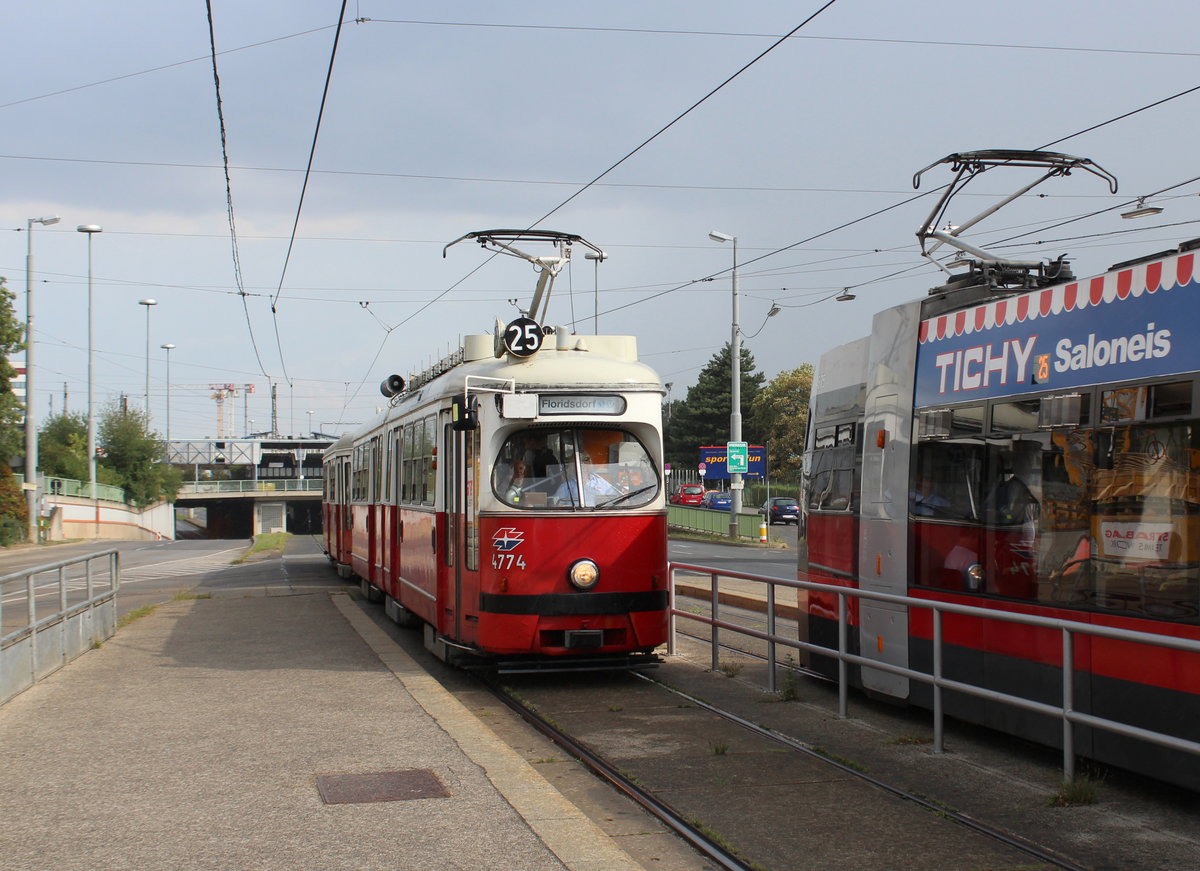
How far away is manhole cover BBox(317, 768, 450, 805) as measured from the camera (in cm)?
646

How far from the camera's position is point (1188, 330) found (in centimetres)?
620

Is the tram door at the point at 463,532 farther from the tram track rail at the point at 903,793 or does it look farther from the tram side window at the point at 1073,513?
the tram side window at the point at 1073,513

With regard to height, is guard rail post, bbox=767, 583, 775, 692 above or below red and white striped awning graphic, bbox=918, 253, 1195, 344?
below

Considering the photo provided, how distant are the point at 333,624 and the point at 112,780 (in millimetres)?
8592

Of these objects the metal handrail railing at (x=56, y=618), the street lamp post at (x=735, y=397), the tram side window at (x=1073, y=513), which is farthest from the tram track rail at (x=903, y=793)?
the street lamp post at (x=735, y=397)

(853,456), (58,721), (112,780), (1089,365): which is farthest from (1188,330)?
(58,721)

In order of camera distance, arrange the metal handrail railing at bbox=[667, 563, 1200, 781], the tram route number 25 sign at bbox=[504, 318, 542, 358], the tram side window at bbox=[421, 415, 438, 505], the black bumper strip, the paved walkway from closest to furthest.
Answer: the paved walkway, the metal handrail railing at bbox=[667, 563, 1200, 781], the black bumper strip, the tram route number 25 sign at bbox=[504, 318, 542, 358], the tram side window at bbox=[421, 415, 438, 505]

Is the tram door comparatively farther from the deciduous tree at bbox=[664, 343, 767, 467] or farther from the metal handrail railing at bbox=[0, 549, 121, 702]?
the deciduous tree at bbox=[664, 343, 767, 467]

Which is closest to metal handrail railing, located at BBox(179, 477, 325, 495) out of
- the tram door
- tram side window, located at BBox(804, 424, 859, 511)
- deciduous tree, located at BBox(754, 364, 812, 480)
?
deciduous tree, located at BBox(754, 364, 812, 480)

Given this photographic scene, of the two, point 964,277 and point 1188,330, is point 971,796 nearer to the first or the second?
point 1188,330

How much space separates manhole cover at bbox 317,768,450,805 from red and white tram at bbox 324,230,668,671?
11.3 ft

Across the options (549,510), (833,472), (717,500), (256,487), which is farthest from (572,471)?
(256,487)

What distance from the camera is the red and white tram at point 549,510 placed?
34.4ft

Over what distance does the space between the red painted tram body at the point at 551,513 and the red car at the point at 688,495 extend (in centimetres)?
5432
